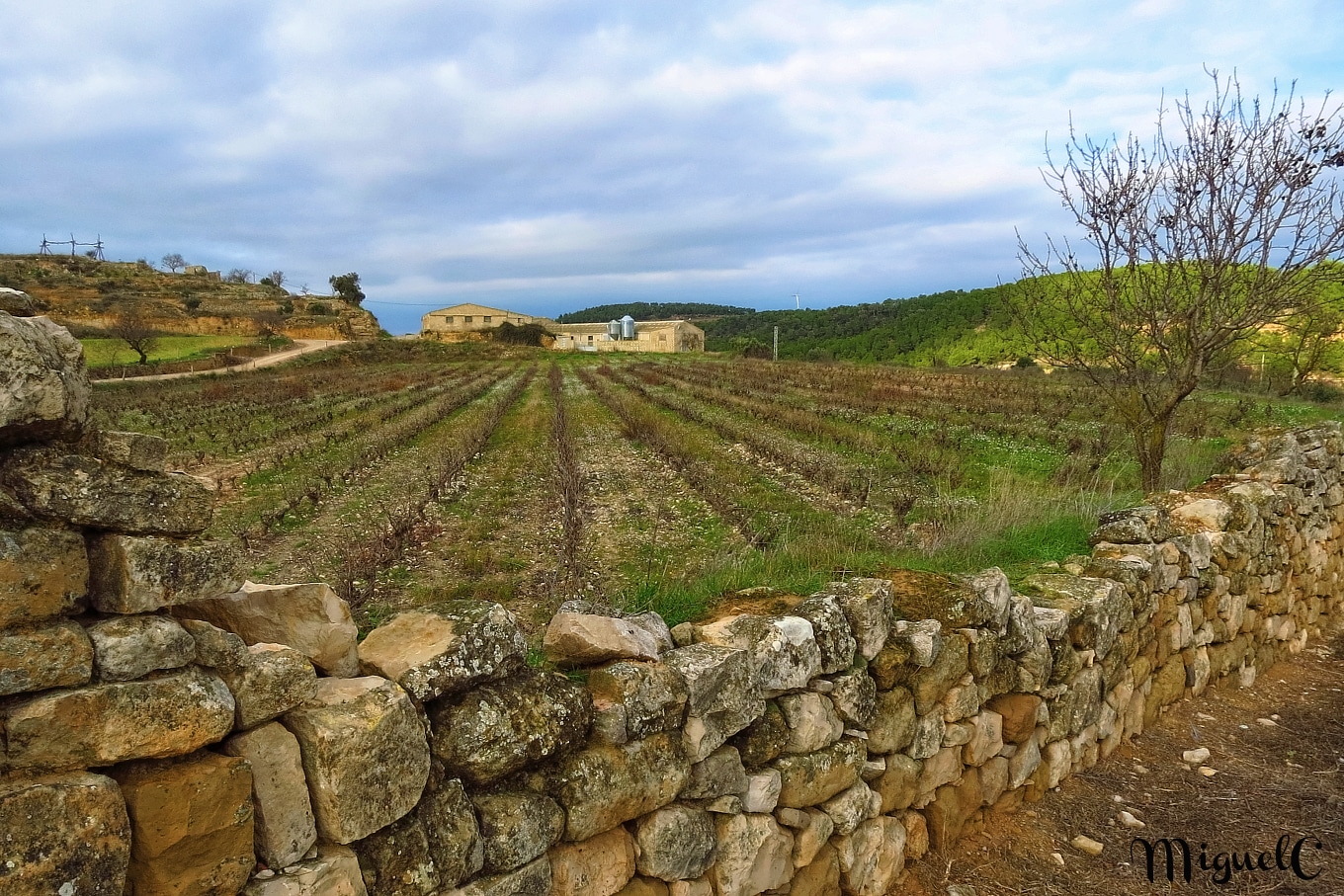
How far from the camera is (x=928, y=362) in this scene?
6338 centimetres

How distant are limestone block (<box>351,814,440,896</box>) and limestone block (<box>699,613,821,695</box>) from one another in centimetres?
154

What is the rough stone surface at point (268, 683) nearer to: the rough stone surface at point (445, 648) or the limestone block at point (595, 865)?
the rough stone surface at point (445, 648)

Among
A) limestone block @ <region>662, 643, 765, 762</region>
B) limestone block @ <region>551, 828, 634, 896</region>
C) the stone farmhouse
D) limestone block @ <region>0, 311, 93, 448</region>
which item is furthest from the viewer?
the stone farmhouse

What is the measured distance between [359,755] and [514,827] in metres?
0.67

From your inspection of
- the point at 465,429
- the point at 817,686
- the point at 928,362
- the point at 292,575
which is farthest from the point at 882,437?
the point at 928,362

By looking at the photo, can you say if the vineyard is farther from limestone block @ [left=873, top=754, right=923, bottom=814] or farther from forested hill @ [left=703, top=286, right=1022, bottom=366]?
forested hill @ [left=703, top=286, right=1022, bottom=366]

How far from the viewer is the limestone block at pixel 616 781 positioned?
108 inches

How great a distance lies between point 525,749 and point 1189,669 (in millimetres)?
5997

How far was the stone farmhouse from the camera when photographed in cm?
8312

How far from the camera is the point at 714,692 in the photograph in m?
3.19

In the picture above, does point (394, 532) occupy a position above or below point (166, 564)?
below

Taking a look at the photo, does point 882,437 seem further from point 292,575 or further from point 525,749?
point 525,749

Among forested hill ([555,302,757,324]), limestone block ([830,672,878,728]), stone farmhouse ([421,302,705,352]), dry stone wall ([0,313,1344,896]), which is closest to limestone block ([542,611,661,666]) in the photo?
dry stone wall ([0,313,1344,896])

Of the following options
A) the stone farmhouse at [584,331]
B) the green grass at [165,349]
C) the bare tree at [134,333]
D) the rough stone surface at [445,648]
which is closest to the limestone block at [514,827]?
the rough stone surface at [445,648]
